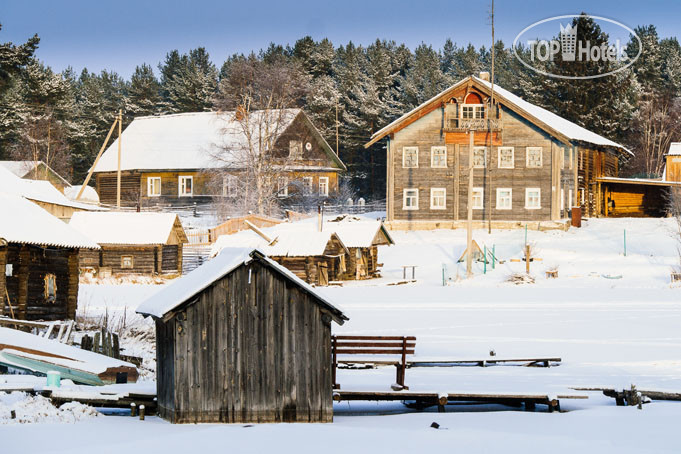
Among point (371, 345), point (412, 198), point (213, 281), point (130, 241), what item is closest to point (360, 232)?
point (412, 198)

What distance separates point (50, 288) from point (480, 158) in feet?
109

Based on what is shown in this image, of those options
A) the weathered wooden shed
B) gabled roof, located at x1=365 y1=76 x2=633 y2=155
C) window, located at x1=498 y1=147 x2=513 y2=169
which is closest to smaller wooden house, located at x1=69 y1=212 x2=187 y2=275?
gabled roof, located at x1=365 y1=76 x2=633 y2=155

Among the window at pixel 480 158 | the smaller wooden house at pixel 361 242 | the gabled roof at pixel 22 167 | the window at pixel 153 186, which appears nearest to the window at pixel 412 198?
the window at pixel 480 158

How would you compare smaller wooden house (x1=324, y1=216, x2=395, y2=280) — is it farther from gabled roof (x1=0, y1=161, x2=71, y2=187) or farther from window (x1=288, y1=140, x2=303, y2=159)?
gabled roof (x1=0, y1=161, x2=71, y2=187)

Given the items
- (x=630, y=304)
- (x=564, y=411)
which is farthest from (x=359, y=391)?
(x=630, y=304)

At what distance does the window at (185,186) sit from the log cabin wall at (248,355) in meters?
54.2

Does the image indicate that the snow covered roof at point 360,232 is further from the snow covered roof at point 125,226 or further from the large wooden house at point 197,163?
the large wooden house at point 197,163

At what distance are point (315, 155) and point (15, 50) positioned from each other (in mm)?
23759

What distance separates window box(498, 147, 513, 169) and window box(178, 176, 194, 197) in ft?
77.4

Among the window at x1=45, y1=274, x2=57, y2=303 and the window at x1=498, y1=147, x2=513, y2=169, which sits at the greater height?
the window at x1=498, y1=147, x2=513, y2=169

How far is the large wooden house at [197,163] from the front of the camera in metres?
68.1

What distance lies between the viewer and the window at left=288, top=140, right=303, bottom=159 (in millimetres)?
68812

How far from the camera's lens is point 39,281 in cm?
3008

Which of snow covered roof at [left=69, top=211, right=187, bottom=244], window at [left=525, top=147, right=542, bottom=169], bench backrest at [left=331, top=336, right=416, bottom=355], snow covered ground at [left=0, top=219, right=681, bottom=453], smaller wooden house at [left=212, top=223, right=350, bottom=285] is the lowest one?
snow covered ground at [left=0, top=219, right=681, bottom=453]
